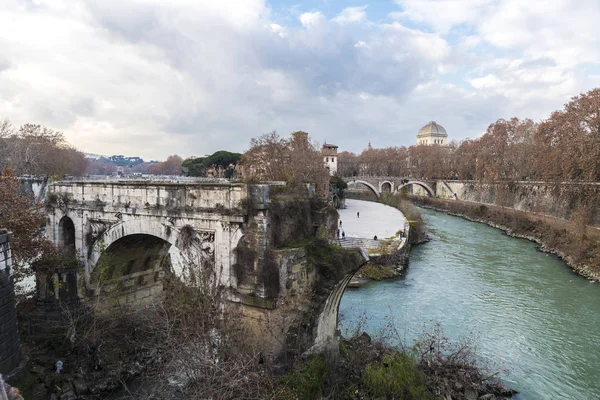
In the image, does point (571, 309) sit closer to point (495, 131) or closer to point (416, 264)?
point (416, 264)

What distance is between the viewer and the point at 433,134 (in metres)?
98.0

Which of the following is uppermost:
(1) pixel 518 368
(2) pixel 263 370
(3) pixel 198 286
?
(3) pixel 198 286

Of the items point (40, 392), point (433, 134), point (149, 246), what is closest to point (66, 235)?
point (149, 246)

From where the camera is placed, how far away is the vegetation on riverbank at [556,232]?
20.2m

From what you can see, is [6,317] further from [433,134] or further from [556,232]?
[433,134]

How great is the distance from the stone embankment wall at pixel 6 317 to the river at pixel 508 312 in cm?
872

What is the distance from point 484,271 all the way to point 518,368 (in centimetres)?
993

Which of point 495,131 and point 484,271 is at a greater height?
point 495,131

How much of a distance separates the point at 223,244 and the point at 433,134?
98258mm

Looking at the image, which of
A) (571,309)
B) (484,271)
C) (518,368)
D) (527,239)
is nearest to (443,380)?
(518,368)

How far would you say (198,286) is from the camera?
26.9ft

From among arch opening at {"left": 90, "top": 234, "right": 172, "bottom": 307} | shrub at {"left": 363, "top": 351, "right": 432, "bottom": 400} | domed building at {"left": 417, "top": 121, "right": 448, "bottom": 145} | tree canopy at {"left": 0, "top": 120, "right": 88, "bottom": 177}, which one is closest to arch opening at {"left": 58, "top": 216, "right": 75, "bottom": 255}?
arch opening at {"left": 90, "top": 234, "right": 172, "bottom": 307}

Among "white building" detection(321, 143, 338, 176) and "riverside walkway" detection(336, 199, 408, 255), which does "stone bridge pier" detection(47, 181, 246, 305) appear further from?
"white building" detection(321, 143, 338, 176)

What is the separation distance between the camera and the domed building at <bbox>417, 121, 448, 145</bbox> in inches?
3868
